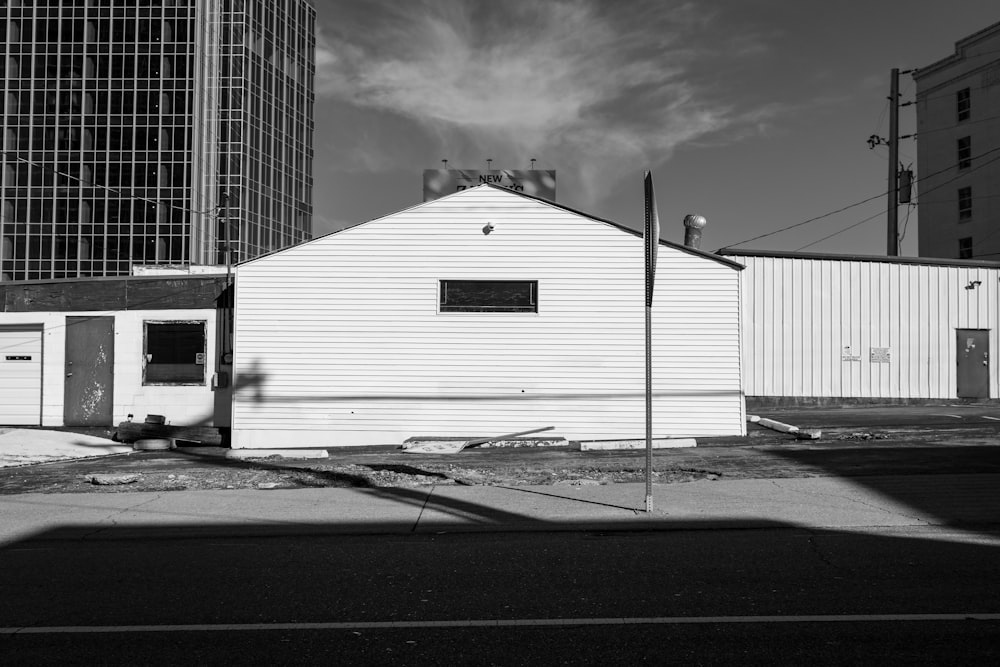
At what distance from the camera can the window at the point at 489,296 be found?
1662 centimetres

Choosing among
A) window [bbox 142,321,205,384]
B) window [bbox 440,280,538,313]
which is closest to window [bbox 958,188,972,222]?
window [bbox 440,280,538,313]

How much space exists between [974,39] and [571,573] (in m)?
49.5

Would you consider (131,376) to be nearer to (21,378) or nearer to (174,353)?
(174,353)

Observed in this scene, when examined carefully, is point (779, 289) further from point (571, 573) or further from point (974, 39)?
point (974, 39)

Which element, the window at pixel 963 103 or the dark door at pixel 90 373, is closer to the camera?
the dark door at pixel 90 373

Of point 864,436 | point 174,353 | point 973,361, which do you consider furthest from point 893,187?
point 174,353

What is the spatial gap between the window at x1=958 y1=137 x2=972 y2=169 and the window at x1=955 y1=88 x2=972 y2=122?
4.05 ft

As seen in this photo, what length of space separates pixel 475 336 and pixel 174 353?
745cm

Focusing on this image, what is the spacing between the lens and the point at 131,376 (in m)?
18.4

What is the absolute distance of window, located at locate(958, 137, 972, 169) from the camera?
4388 centimetres

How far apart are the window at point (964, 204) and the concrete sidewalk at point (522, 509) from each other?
40.1 m

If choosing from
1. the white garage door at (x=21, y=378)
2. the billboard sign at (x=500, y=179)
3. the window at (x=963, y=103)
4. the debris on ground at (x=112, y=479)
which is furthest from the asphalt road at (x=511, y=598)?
the window at (x=963, y=103)

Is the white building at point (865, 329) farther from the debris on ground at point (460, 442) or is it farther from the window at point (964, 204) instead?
the window at point (964, 204)

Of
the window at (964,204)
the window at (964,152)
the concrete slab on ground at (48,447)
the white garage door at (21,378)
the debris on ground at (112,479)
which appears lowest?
the concrete slab on ground at (48,447)
